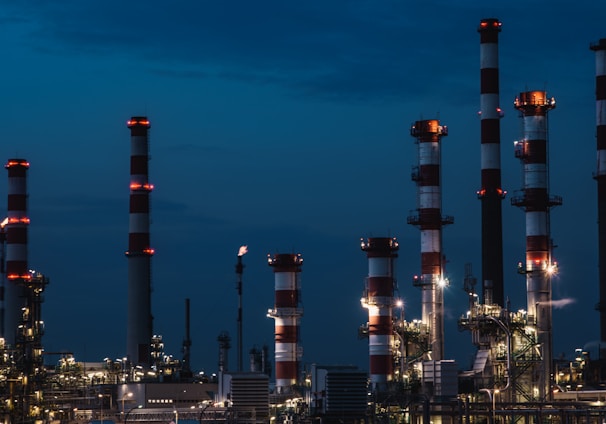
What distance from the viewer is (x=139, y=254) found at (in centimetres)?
7669

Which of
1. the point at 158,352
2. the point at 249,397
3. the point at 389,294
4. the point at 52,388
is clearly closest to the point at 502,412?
the point at 249,397

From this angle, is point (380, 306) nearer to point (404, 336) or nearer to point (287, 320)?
point (404, 336)

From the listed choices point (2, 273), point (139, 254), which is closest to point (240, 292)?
point (139, 254)

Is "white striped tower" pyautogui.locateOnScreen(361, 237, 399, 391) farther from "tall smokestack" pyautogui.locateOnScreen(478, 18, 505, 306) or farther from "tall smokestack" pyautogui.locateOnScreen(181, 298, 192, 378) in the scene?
"tall smokestack" pyautogui.locateOnScreen(181, 298, 192, 378)

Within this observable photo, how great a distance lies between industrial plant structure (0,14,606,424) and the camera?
61.7 meters

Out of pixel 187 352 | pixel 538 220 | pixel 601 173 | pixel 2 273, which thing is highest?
pixel 601 173

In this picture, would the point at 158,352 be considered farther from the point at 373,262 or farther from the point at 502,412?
the point at 502,412

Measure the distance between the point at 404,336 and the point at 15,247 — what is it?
21118 millimetres

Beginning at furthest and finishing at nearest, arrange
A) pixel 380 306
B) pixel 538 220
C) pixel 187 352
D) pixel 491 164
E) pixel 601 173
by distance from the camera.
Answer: pixel 187 352, pixel 601 173, pixel 491 164, pixel 380 306, pixel 538 220

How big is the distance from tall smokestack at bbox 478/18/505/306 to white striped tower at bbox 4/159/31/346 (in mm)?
22586

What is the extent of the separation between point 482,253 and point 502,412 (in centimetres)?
2371

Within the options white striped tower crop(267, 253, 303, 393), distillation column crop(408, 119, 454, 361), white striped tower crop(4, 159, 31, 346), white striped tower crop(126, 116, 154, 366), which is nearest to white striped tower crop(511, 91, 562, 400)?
distillation column crop(408, 119, 454, 361)

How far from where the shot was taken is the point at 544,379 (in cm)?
6400

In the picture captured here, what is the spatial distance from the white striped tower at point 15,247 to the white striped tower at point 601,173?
90.0 feet
